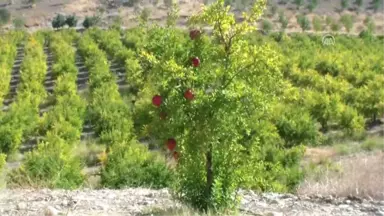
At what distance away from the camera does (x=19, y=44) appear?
5616cm

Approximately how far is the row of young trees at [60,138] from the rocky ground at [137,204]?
195 centimetres

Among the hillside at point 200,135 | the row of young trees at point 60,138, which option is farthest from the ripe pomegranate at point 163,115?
the row of young trees at point 60,138

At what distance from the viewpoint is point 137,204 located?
29.0 feet

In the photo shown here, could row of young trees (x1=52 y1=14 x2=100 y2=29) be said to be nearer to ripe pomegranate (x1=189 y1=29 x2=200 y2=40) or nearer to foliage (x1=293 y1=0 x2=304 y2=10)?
foliage (x1=293 y1=0 x2=304 y2=10)

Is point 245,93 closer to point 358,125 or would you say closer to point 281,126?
point 281,126

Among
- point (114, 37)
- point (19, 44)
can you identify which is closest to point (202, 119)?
point (114, 37)

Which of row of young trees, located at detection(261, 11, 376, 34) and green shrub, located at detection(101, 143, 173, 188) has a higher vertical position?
green shrub, located at detection(101, 143, 173, 188)

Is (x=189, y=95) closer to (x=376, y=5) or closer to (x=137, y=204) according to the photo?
(x=137, y=204)

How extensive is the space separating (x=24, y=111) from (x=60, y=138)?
5261 millimetres

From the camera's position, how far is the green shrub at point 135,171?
14289mm

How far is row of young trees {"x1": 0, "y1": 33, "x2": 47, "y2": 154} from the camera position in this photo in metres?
24.4

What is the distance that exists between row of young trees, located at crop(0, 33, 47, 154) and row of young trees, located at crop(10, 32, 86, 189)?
659 millimetres

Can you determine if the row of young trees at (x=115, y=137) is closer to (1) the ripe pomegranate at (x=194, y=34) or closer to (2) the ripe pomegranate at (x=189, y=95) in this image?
(1) the ripe pomegranate at (x=194, y=34)

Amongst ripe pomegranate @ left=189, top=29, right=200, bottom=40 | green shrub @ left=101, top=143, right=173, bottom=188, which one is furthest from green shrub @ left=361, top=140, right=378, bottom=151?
ripe pomegranate @ left=189, top=29, right=200, bottom=40
